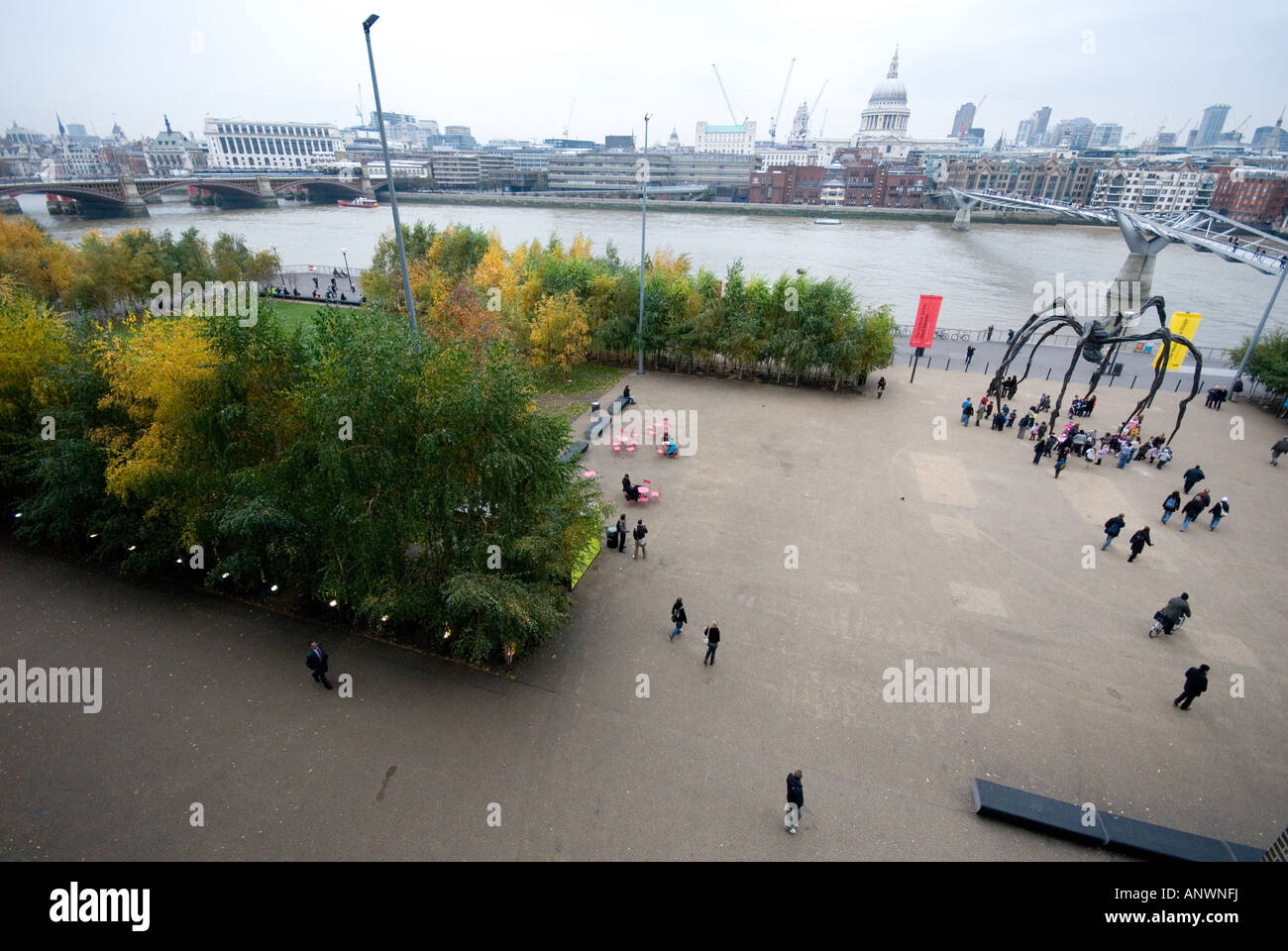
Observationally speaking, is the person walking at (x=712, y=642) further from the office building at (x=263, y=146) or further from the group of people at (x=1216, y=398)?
the office building at (x=263, y=146)

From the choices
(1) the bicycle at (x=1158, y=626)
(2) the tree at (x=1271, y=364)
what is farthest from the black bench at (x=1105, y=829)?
(2) the tree at (x=1271, y=364)

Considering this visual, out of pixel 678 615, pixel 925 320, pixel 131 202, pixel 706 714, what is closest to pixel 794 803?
pixel 706 714

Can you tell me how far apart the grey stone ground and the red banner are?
16.6 m

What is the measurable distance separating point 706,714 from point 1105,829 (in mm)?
6484

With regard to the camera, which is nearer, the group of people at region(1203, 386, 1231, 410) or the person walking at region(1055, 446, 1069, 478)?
the person walking at region(1055, 446, 1069, 478)

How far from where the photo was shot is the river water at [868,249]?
2165 inches

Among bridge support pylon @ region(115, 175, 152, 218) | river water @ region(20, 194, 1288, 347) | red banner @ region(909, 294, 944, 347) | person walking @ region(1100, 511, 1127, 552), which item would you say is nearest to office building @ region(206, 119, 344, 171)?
river water @ region(20, 194, 1288, 347)

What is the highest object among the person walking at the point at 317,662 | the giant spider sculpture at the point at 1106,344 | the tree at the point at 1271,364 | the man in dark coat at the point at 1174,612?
the giant spider sculpture at the point at 1106,344

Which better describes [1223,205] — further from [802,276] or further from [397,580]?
[397,580]

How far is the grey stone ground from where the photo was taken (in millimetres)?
9461

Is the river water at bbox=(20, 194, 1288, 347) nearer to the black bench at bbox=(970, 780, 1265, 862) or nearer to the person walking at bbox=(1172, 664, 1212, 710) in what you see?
the person walking at bbox=(1172, 664, 1212, 710)

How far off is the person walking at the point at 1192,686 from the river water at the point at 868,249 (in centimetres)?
3998

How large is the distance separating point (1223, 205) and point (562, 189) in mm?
139620

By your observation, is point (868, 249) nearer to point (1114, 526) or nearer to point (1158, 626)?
point (1114, 526)
